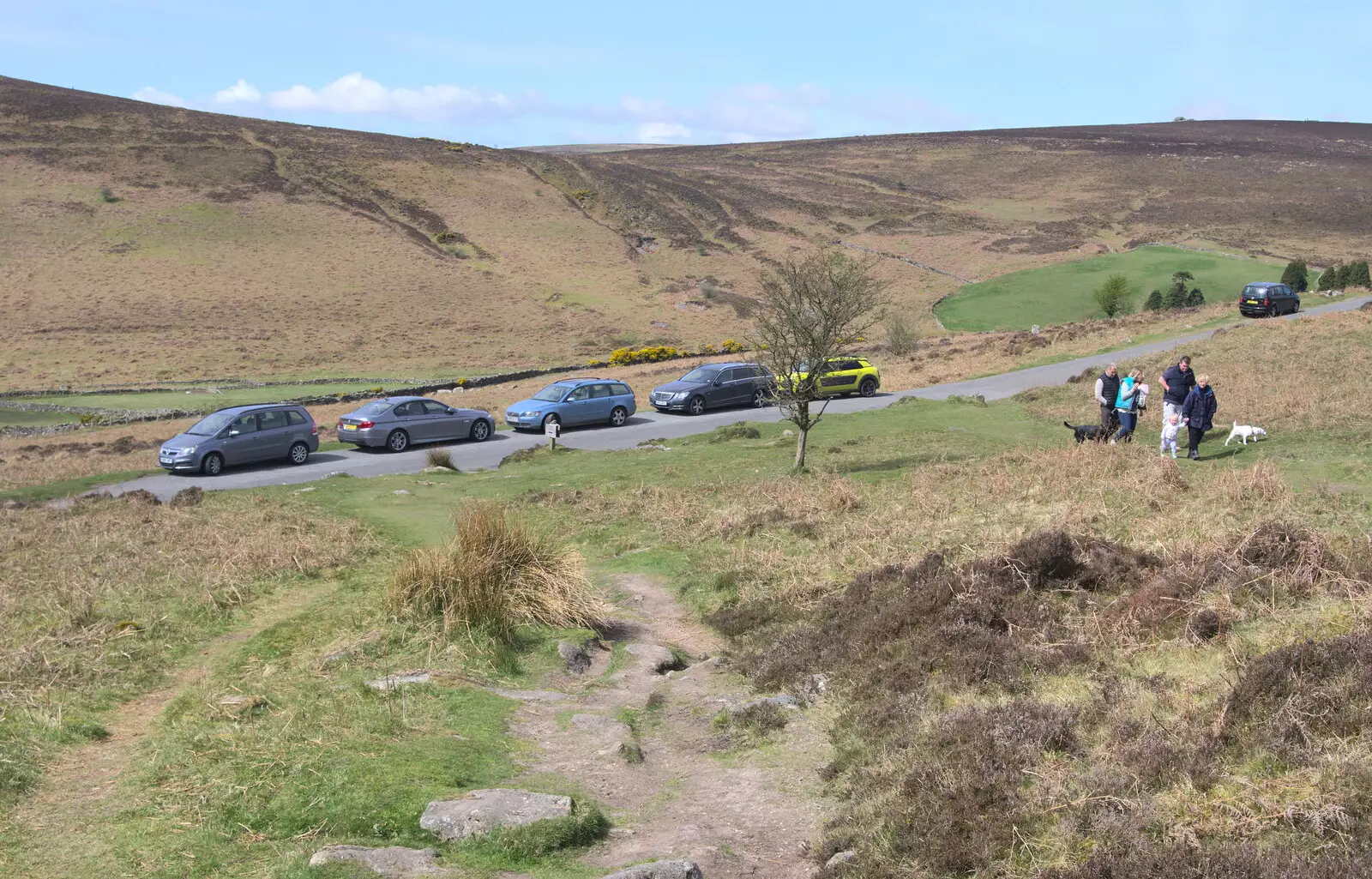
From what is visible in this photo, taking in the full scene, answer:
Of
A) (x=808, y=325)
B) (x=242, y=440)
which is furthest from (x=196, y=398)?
(x=808, y=325)

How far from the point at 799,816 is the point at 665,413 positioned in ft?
102

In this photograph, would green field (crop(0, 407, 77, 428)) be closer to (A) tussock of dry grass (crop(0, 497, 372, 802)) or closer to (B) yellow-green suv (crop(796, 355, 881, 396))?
(A) tussock of dry grass (crop(0, 497, 372, 802))

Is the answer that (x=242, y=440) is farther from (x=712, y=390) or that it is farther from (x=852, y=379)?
(x=852, y=379)

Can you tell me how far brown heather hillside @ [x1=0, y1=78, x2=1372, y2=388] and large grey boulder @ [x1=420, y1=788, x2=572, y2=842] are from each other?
172 feet

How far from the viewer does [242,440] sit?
27.6 meters

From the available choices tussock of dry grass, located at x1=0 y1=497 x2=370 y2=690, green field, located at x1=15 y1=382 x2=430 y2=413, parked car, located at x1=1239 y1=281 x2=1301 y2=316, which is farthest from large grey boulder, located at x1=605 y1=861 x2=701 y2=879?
parked car, located at x1=1239 y1=281 x2=1301 y2=316

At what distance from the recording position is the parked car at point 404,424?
3009cm

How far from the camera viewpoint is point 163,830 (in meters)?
6.18

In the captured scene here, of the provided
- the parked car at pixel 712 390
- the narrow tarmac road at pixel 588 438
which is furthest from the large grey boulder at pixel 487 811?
the parked car at pixel 712 390

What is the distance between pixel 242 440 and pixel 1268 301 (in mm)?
42212

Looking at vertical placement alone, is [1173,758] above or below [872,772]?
above

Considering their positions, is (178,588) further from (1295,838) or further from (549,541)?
(1295,838)

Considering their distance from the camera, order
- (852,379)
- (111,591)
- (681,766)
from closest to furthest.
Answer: (681,766) < (111,591) < (852,379)

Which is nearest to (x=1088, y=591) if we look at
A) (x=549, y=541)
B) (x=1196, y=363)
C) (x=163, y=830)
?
(x=549, y=541)
